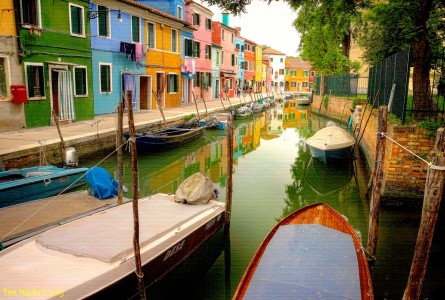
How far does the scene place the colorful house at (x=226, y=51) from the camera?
37.2 meters

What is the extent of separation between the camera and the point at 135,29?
20.8 m

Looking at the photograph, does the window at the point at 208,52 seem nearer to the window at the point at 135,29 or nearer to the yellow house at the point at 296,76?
the window at the point at 135,29

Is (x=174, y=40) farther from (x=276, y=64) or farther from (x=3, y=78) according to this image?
(x=276, y=64)

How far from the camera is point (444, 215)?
307 inches

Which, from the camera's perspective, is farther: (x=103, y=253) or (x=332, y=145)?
(x=332, y=145)

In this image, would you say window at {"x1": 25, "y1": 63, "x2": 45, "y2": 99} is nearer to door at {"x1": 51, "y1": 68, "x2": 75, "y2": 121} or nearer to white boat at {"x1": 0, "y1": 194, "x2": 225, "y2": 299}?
door at {"x1": 51, "y1": 68, "x2": 75, "y2": 121}

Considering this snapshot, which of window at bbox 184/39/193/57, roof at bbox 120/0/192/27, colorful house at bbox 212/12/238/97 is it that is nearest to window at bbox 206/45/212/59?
colorful house at bbox 212/12/238/97

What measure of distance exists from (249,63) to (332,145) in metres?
40.2

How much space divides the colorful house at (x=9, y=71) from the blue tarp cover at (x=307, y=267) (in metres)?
11.5

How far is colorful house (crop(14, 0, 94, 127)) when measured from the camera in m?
13.6

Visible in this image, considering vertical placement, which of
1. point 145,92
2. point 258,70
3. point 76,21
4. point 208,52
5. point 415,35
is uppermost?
point 208,52

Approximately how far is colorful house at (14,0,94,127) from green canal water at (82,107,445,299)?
3.69 metres

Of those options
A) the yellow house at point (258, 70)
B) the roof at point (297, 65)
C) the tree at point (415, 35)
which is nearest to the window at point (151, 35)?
the tree at point (415, 35)

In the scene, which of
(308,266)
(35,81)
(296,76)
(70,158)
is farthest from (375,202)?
(296,76)
